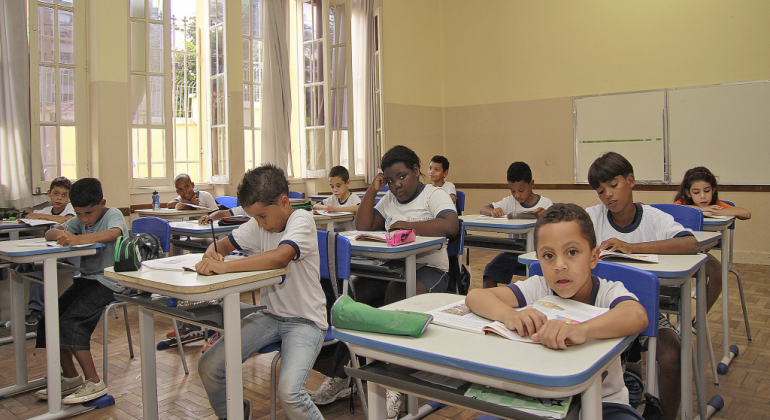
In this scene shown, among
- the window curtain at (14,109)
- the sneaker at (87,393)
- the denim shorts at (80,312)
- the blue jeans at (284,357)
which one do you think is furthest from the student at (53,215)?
the blue jeans at (284,357)

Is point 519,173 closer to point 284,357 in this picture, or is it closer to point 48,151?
point 284,357

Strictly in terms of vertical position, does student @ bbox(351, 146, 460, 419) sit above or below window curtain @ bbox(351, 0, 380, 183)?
below

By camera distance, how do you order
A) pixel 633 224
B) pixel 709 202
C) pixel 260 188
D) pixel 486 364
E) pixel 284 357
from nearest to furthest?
1. pixel 486 364
2. pixel 284 357
3. pixel 260 188
4. pixel 633 224
5. pixel 709 202

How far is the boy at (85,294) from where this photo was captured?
8.42ft

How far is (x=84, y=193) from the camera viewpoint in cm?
271

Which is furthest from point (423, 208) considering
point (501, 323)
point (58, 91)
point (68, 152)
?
point (58, 91)

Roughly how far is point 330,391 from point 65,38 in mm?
4185

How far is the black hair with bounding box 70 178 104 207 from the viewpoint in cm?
270

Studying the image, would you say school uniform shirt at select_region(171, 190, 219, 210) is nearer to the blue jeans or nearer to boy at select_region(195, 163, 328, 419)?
boy at select_region(195, 163, 328, 419)

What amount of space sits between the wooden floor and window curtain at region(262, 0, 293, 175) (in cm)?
275

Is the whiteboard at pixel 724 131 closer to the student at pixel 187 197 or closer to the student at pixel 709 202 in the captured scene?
the student at pixel 709 202

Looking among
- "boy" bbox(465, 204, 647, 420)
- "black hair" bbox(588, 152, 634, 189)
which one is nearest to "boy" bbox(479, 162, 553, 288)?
"black hair" bbox(588, 152, 634, 189)

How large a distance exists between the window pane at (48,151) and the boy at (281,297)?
340 cm

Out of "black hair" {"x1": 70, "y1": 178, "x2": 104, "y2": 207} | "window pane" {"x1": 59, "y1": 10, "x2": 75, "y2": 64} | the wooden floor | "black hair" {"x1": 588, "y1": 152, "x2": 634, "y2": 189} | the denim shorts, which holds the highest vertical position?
"window pane" {"x1": 59, "y1": 10, "x2": 75, "y2": 64}
